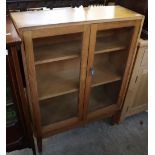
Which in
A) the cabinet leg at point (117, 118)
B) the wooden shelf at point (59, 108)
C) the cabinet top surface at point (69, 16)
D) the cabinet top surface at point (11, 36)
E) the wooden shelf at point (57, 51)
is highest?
the cabinet top surface at point (69, 16)

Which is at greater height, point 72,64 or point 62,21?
point 62,21

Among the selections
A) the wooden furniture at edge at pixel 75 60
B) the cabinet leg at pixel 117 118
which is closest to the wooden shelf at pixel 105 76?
the wooden furniture at edge at pixel 75 60

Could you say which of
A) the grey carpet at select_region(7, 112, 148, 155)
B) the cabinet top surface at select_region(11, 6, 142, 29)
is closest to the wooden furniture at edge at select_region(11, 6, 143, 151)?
the cabinet top surface at select_region(11, 6, 142, 29)

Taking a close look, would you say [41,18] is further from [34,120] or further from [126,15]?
[34,120]

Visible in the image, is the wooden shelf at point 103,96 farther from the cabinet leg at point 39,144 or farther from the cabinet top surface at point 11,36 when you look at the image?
the cabinet top surface at point 11,36

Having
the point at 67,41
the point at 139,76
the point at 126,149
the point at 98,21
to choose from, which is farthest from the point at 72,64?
the point at 126,149

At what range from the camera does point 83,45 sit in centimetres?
113

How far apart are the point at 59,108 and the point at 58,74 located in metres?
0.31

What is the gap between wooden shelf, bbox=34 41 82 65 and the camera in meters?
1.14

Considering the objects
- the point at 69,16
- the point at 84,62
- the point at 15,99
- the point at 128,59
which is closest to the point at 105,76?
the point at 128,59

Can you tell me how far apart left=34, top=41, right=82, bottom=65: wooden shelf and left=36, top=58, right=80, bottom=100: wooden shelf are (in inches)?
2.9

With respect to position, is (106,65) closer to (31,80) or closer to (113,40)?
(113,40)

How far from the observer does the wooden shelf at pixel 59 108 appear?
1478 mm

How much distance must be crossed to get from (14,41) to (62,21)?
12.0 inches
